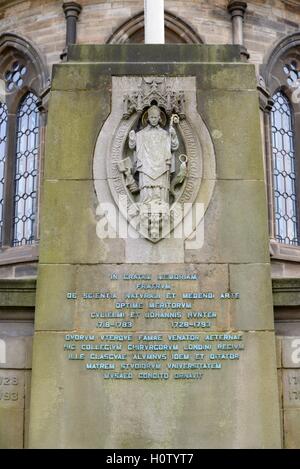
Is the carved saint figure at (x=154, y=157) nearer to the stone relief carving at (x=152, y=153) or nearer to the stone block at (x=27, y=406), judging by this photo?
the stone relief carving at (x=152, y=153)

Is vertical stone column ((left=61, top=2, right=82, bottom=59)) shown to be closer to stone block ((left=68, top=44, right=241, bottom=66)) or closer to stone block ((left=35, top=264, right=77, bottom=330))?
stone block ((left=68, top=44, right=241, bottom=66))

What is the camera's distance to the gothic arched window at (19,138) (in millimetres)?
20156

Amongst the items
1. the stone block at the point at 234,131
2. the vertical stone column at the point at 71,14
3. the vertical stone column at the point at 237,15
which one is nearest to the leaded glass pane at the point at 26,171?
the vertical stone column at the point at 71,14

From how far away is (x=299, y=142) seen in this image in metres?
20.8

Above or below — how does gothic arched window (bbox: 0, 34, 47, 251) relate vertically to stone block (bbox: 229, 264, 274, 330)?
above

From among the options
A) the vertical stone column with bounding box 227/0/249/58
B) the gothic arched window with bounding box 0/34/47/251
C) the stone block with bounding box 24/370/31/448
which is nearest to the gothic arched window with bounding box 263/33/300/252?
the vertical stone column with bounding box 227/0/249/58

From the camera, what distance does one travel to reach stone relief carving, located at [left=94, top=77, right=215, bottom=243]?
8.95 metres

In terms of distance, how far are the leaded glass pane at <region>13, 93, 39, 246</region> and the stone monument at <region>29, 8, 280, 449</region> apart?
10.8 metres

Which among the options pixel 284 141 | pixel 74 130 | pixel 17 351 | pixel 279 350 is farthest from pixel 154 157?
pixel 284 141

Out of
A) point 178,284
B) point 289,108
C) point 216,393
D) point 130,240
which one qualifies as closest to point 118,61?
point 130,240

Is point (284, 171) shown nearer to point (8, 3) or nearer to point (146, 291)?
point (8, 3)
